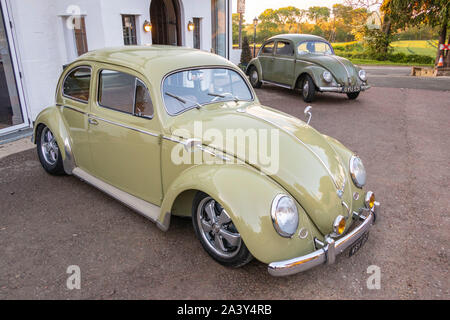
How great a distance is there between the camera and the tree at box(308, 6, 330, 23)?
7882 centimetres

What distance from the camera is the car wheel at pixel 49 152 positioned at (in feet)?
15.3

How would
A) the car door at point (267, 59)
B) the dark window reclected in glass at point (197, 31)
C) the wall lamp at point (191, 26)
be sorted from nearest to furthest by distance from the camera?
the car door at point (267, 59) → the wall lamp at point (191, 26) → the dark window reclected in glass at point (197, 31)

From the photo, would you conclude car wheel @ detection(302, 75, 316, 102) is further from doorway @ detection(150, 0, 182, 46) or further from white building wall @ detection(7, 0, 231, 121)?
doorway @ detection(150, 0, 182, 46)

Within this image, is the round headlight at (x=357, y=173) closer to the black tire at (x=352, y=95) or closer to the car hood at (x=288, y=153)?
the car hood at (x=288, y=153)

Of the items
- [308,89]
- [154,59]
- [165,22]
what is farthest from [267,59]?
[154,59]

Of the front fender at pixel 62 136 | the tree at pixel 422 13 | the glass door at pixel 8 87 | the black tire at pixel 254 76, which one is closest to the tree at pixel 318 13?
the tree at pixel 422 13

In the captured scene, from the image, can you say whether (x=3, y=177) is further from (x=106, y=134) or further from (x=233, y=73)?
(x=233, y=73)

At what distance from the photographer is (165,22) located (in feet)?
45.6

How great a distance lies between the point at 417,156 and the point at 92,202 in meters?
5.18

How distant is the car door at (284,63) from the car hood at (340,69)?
730 mm

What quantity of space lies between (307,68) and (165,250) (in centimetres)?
780

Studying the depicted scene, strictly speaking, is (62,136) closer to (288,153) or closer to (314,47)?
(288,153)

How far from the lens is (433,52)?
29734 mm

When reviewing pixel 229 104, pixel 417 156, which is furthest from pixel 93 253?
pixel 417 156
